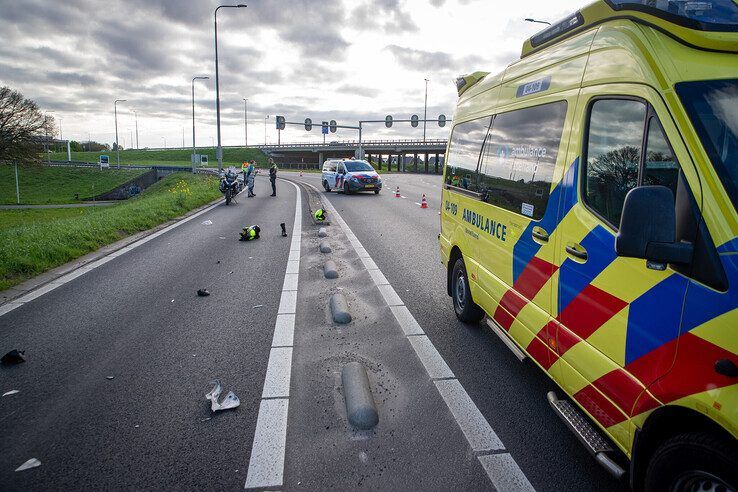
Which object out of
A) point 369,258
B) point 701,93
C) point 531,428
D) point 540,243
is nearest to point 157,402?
point 531,428

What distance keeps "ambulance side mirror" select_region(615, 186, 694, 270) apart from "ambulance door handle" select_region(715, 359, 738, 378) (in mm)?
420

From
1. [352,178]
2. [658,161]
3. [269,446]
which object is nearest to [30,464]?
[269,446]

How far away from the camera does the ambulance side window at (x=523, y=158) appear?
11.4 feet

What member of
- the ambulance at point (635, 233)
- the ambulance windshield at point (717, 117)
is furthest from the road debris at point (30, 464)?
the ambulance windshield at point (717, 117)

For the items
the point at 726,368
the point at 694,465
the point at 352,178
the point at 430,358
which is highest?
the point at 352,178

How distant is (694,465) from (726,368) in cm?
46

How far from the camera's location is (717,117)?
2154 mm

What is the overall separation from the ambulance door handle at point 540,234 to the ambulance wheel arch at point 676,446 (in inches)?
55.7

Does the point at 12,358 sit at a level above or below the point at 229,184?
below

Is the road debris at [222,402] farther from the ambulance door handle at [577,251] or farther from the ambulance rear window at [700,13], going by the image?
the ambulance rear window at [700,13]

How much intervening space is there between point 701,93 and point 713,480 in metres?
1.68

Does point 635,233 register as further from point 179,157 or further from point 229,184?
point 179,157

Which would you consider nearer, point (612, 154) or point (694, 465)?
point (694, 465)

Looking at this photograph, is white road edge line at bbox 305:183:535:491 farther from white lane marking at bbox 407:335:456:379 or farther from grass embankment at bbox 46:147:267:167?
grass embankment at bbox 46:147:267:167
